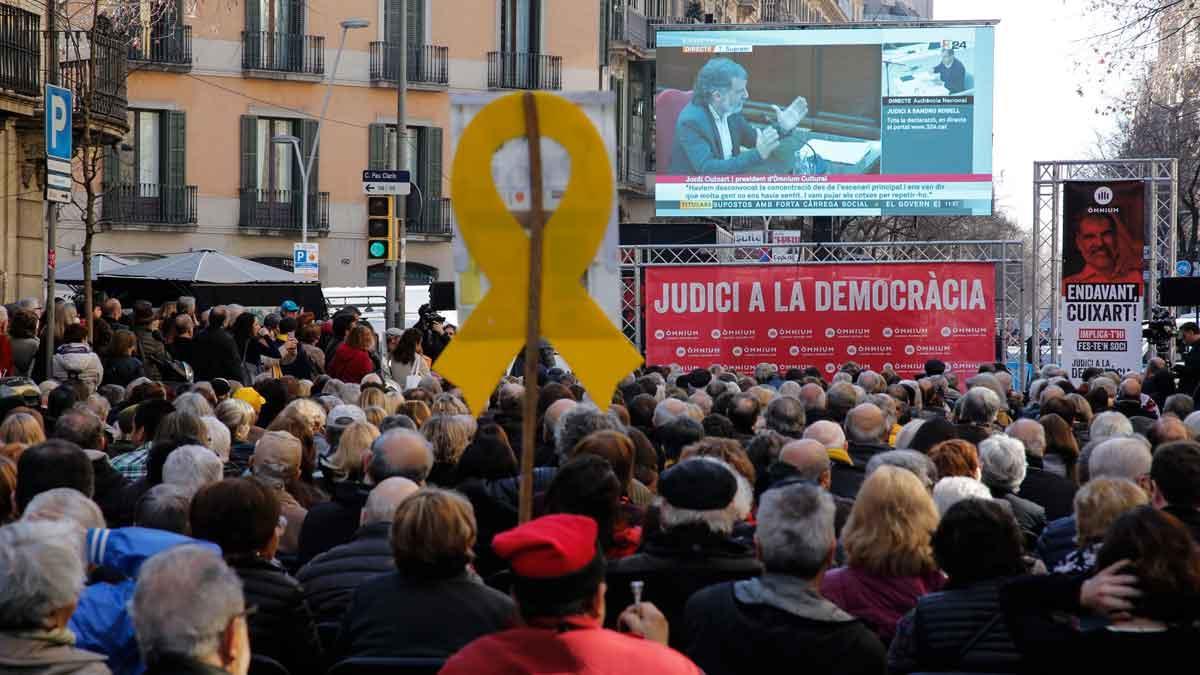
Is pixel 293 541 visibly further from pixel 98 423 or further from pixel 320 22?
pixel 320 22

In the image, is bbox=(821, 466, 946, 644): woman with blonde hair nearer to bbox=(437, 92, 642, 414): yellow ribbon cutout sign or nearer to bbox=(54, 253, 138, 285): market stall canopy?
bbox=(437, 92, 642, 414): yellow ribbon cutout sign

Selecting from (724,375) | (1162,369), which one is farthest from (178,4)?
(1162,369)

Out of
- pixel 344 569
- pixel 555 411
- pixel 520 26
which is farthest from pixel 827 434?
pixel 520 26

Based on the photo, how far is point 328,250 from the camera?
146ft

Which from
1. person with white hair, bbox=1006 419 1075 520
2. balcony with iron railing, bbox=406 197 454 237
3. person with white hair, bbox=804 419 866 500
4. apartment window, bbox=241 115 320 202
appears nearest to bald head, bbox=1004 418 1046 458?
person with white hair, bbox=1006 419 1075 520

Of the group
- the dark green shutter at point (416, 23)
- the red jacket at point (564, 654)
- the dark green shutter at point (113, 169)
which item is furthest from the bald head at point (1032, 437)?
the dark green shutter at point (416, 23)

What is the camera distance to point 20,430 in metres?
9.23

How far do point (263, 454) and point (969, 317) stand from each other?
18423 mm

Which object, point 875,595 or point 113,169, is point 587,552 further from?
point 113,169

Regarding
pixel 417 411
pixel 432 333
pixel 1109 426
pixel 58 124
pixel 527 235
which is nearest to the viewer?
pixel 527 235

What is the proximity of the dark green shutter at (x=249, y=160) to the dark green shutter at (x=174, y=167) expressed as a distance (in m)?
1.41

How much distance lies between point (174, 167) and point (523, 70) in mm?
9911

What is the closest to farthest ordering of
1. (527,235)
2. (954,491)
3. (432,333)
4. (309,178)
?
1. (527,235)
2. (954,491)
3. (432,333)
4. (309,178)

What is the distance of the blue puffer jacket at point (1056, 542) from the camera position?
7.37 metres
